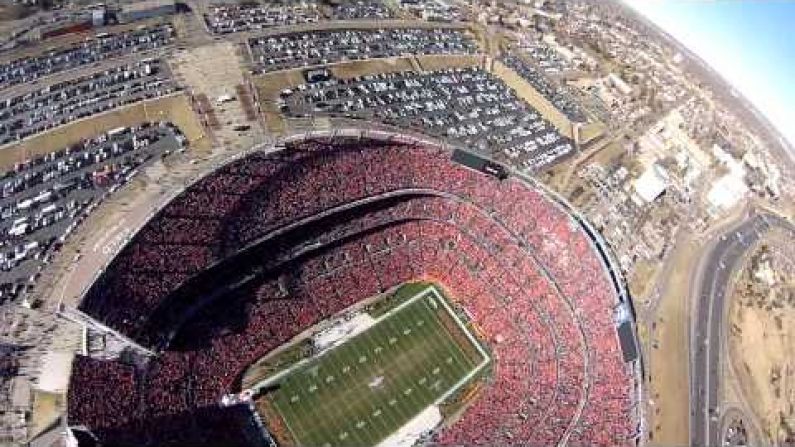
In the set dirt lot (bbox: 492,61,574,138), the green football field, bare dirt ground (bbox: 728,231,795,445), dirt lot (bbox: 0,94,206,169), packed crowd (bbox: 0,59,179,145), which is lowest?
bare dirt ground (bbox: 728,231,795,445)

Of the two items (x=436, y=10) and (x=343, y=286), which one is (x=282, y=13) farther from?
(x=343, y=286)

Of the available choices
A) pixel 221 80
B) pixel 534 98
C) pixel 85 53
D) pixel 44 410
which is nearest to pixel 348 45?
pixel 221 80

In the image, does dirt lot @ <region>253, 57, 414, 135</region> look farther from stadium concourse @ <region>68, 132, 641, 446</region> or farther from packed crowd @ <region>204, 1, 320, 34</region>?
packed crowd @ <region>204, 1, 320, 34</region>

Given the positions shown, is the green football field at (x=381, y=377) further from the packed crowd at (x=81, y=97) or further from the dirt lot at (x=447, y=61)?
the packed crowd at (x=81, y=97)

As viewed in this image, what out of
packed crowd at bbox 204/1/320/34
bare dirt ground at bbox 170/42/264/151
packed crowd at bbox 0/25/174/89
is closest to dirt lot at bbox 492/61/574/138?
packed crowd at bbox 204/1/320/34

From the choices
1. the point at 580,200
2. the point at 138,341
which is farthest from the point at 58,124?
the point at 580,200

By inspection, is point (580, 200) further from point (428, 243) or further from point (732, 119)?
point (732, 119)
